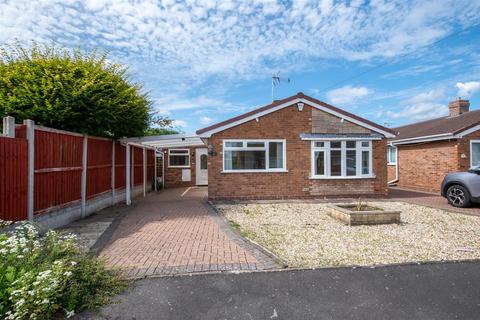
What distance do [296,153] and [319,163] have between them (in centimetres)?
105

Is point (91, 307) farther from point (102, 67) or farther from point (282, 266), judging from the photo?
point (102, 67)

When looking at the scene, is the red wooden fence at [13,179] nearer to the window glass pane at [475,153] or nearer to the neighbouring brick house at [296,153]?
the neighbouring brick house at [296,153]

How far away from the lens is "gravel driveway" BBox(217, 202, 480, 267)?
5.16 m

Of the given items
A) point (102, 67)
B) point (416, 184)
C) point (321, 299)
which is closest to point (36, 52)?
point (102, 67)

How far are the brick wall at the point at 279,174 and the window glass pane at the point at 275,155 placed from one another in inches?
10.7

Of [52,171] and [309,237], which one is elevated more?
[52,171]

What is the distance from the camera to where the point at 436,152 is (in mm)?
14852

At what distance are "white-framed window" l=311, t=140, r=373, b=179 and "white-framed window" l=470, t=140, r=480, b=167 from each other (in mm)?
4722

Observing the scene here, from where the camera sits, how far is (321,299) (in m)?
3.64

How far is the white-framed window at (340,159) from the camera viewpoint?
504 inches

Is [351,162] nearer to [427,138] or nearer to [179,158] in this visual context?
[427,138]

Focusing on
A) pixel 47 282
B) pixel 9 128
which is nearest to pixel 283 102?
pixel 9 128

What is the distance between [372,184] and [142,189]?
1063 centimetres

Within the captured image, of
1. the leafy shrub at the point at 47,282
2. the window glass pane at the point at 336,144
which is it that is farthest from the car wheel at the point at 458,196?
the leafy shrub at the point at 47,282
